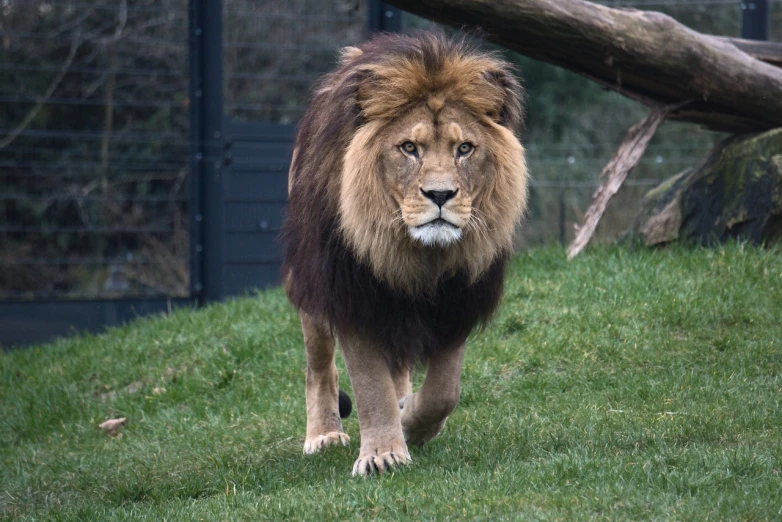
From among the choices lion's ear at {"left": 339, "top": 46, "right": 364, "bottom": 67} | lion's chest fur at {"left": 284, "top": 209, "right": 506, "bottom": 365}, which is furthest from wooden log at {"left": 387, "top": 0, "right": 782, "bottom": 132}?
lion's chest fur at {"left": 284, "top": 209, "right": 506, "bottom": 365}

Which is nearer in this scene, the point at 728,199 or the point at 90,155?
the point at 728,199

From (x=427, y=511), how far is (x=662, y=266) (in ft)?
13.2

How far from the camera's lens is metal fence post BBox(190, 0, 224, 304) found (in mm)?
9453

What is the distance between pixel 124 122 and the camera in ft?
38.4

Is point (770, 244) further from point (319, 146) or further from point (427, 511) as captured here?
point (427, 511)

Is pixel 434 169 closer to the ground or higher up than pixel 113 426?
higher up

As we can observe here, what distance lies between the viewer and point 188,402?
6.59 metres

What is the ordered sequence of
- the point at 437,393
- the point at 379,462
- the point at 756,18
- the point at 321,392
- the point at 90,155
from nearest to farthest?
→ the point at 379,462 → the point at 437,393 → the point at 321,392 → the point at 756,18 → the point at 90,155

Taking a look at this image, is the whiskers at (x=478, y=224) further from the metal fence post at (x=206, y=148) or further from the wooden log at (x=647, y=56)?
the metal fence post at (x=206, y=148)

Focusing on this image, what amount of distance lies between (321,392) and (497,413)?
2.94ft

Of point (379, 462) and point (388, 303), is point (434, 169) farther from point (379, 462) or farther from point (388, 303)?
point (379, 462)

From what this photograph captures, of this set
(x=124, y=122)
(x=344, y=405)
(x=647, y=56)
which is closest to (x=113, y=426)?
(x=344, y=405)

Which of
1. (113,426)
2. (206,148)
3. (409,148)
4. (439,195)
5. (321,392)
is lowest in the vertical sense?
(113,426)

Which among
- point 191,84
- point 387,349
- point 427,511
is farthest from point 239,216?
point 427,511
